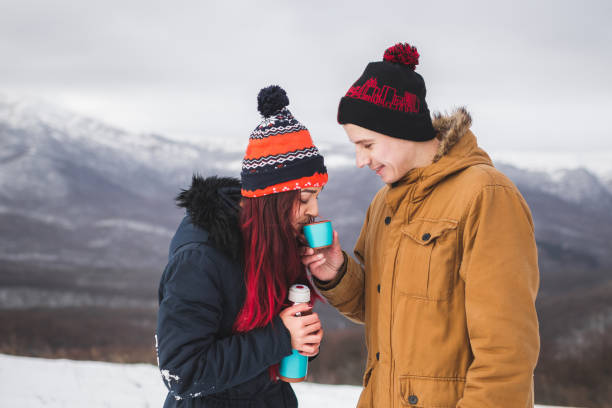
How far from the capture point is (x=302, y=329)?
5.06ft

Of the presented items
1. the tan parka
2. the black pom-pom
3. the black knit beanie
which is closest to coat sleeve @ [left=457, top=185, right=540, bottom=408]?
the tan parka

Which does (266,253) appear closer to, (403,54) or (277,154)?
(277,154)

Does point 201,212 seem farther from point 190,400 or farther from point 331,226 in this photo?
point 190,400

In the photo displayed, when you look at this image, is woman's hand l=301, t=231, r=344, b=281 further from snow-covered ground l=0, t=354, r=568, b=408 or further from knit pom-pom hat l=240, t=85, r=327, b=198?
snow-covered ground l=0, t=354, r=568, b=408

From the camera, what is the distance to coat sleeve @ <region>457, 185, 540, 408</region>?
1314mm

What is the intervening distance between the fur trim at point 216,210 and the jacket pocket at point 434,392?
0.84m

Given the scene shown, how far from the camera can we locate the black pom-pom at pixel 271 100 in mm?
1630

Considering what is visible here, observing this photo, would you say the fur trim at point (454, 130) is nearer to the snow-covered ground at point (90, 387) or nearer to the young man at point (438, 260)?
the young man at point (438, 260)

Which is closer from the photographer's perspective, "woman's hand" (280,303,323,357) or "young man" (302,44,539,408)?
"young man" (302,44,539,408)

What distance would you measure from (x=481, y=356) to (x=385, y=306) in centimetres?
40

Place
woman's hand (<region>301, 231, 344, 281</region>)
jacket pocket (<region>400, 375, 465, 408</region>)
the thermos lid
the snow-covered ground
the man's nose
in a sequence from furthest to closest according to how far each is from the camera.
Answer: the snow-covered ground, woman's hand (<region>301, 231, 344, 281</region>), the man's nose, the thermos lid, jacket pocket (<region>400, 375, 465, 408</region>)

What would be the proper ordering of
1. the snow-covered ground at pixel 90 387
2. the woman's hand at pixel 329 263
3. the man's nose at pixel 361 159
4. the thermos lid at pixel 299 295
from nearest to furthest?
the thermos lid at pixel 299 295 → the man's nose at pixel 361 159 → the woman's hand at pixel 329 263 → the snow-covered ground at pixel 90 387

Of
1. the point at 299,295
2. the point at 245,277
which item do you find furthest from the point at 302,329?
the point at 245,277

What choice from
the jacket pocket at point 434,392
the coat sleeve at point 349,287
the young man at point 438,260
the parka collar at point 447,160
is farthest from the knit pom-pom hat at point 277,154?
the jacket pocket at point 434,392
